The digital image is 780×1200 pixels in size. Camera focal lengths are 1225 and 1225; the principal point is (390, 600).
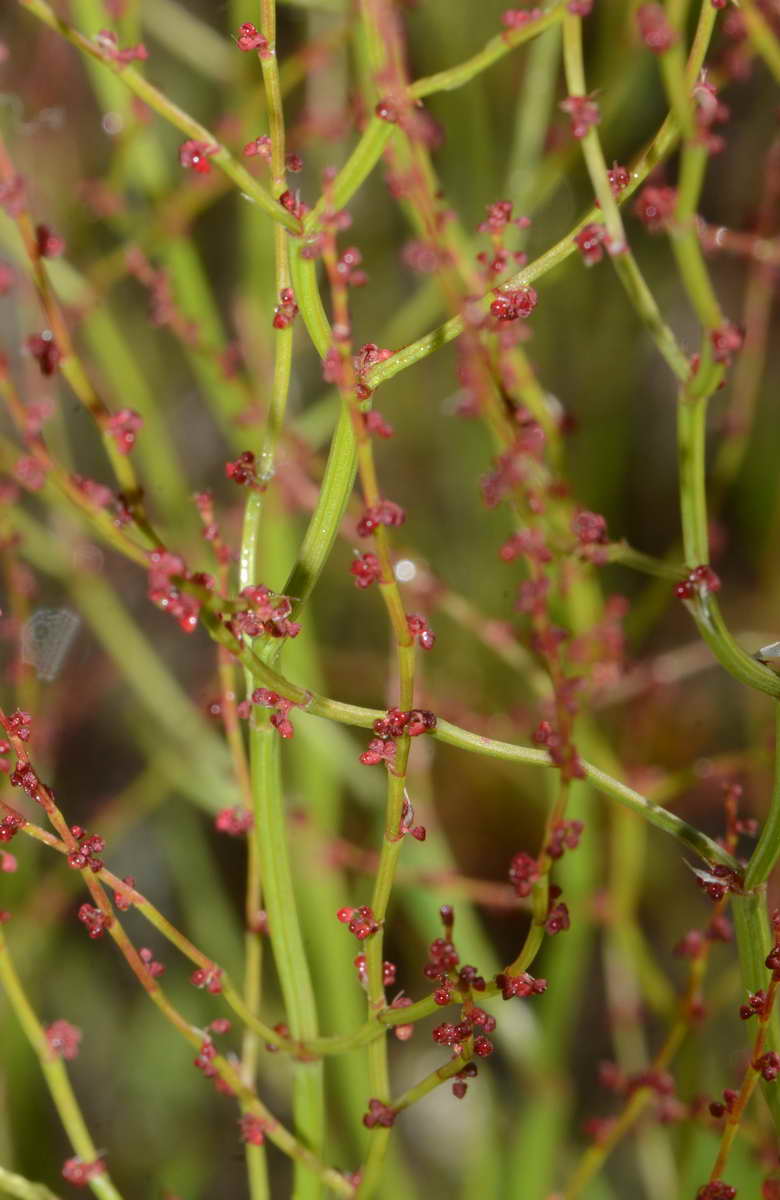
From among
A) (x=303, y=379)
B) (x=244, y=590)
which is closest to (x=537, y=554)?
(x=244, y=590)

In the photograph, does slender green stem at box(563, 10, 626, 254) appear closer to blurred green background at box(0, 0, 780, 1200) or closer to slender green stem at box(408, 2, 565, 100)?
slender green stem at box(408, 2, 565, 100)

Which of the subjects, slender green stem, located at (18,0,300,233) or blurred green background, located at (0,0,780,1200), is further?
blurred green background, located at (0,0,780,1200)

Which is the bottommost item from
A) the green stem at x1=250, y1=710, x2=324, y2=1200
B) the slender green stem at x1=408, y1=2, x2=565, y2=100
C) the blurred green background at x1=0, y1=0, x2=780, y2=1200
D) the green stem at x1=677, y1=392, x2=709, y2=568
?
the green stem at x1=250, y1=710, x2=324, y2=1200

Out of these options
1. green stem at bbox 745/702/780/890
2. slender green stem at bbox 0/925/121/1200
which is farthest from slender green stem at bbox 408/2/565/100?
slender green stem at bbox 0/925/121/1200

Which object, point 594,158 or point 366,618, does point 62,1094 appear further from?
point 366,618

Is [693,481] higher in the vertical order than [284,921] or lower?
higher

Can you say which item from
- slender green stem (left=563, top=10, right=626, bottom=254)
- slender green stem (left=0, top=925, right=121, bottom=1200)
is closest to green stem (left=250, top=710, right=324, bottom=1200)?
slender green stem (left=0, top=925, right=121, bottom=1200)

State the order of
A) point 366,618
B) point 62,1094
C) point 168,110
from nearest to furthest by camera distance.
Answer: point 168,110 < point 62,1094 < point 366,618

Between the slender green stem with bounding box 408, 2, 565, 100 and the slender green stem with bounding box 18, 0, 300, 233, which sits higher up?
the slender green stem with bounding box 408, 2, 565, 100

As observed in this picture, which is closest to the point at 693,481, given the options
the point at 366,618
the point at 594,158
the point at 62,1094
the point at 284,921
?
the point at 594,158

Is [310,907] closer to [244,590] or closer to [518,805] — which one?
[518,805]

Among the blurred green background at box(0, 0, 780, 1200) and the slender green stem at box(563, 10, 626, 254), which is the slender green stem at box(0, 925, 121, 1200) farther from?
the slender green stem at box(563, 10, 626, 254)

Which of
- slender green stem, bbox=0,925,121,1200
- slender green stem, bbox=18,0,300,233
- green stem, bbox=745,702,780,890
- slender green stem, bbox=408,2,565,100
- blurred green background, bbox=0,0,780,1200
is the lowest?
slender green stem, bbox=0,925,121,1200
